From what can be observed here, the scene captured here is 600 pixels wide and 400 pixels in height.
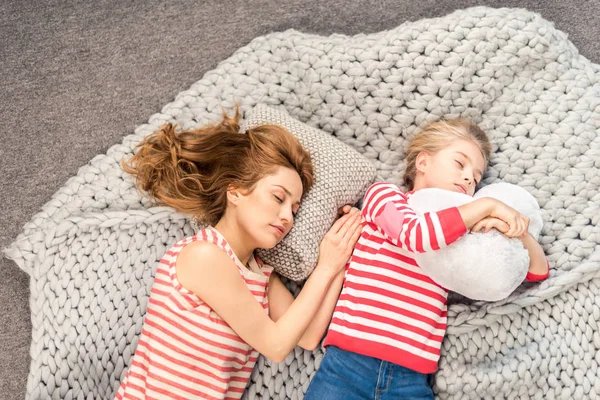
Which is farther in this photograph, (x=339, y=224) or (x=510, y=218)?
(x=339, y=224)

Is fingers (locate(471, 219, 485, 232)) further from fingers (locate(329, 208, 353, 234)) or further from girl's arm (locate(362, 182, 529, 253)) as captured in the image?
fingers (locate(329, 208, 353, 234))

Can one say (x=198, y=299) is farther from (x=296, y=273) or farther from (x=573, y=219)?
(x=573, y=219)

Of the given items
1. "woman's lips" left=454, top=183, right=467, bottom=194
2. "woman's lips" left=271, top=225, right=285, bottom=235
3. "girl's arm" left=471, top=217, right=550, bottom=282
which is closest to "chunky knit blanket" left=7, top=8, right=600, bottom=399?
"girl's arm" left=471, top=217, right=550, bottom=282

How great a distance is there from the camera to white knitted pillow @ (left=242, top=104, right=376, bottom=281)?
118 centimetres

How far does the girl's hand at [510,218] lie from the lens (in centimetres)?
104

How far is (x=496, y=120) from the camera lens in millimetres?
1288

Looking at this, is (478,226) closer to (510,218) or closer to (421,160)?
(510,218)

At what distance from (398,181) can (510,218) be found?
0.32 meters

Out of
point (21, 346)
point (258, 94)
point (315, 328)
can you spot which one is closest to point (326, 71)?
point (258, 94)

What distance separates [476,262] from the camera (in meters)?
1.04

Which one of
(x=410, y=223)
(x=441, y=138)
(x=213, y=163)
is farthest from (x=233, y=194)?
(x=441, y=138)

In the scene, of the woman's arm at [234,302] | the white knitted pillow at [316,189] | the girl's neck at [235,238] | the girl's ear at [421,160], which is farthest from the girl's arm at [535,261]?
the girl's neck at [235,238]

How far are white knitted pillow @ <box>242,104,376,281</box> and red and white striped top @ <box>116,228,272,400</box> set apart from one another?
0.12 metres

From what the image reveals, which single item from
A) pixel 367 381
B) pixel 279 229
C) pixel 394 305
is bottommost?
pixel 367 381
